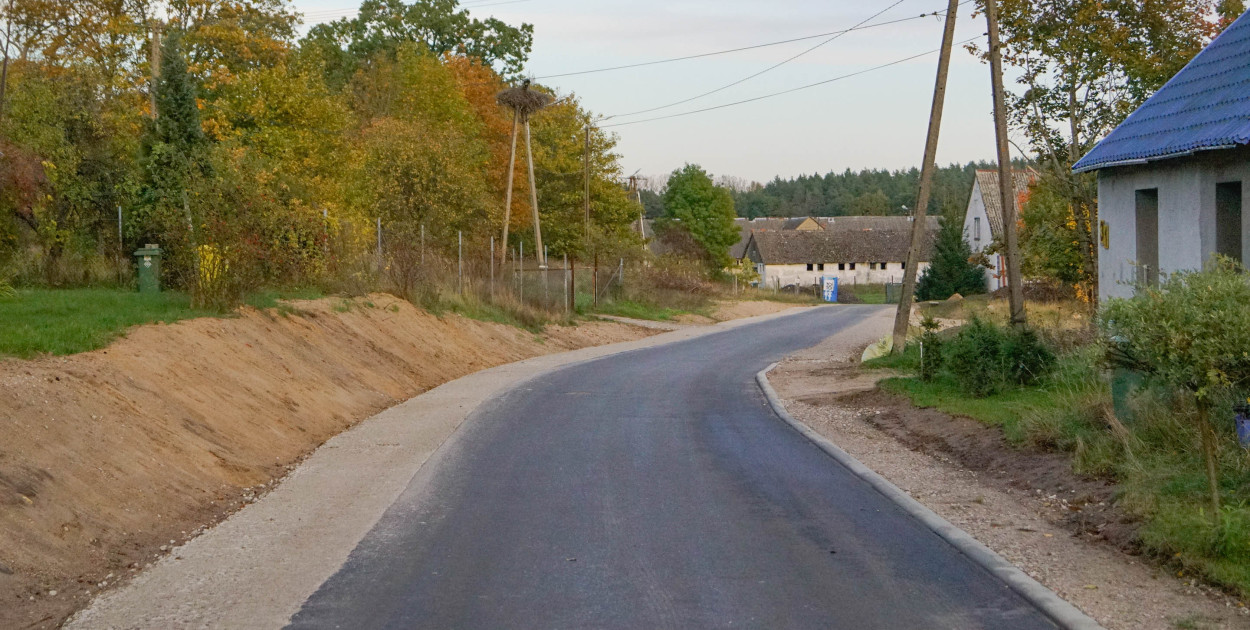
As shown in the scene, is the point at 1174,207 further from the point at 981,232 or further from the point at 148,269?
the point at 981,232

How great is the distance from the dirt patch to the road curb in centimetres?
563

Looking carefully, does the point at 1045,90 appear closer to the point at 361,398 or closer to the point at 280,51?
the point at 361,398

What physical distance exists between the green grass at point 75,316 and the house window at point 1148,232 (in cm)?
1329

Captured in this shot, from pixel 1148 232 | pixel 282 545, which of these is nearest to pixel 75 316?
pixel 282 545

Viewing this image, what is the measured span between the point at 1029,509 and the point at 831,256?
298 ft

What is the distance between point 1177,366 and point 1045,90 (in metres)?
19.0

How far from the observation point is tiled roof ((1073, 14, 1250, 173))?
41.6 feet

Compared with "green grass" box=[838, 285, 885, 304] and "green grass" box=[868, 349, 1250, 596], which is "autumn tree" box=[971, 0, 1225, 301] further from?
"green grass" box=[838, 285, 885, 304]

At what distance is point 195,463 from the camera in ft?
33.4

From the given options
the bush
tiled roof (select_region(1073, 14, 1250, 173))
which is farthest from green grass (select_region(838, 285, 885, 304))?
the bush

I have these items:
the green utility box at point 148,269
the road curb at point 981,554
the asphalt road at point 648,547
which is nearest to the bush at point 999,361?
the asphalt road at point 648,547

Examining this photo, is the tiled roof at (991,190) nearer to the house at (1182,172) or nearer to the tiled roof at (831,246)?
the tiled roof at (831,246)

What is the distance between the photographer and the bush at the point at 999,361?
48.2 ft

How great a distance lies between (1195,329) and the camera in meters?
7.63
